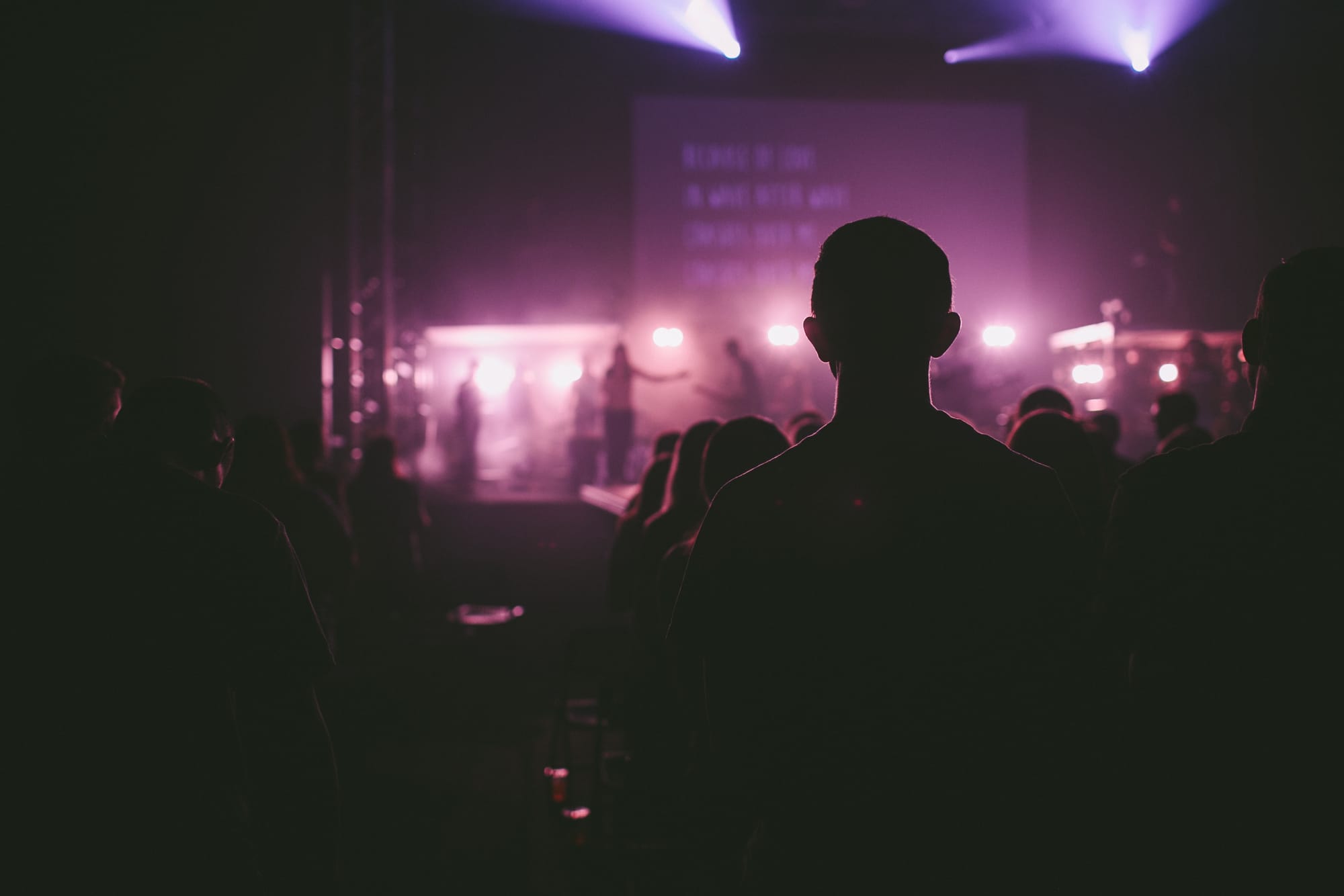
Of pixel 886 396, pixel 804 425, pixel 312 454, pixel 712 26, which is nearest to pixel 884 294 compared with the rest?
pixel 886 396

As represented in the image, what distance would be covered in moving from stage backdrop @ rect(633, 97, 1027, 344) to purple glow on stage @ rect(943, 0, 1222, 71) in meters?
1.21

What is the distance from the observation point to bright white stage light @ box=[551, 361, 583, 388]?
1420 cm

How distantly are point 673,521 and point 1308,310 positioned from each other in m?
2.12

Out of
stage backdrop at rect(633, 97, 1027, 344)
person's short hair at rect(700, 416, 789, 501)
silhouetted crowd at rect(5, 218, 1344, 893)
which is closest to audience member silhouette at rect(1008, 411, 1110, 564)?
person's short hair at rect(700, 416, 789, 501)

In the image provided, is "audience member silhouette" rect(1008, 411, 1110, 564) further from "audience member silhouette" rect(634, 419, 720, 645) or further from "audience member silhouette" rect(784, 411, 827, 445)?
"audience member silhouette" rect(784, 411, 827, 445)

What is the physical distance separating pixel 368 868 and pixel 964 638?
141 inches

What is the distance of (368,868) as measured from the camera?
388cm

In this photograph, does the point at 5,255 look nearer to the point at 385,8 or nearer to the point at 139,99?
the point at 139,99

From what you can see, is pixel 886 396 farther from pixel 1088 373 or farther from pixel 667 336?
pixel 1088 373

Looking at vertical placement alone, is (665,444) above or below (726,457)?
above

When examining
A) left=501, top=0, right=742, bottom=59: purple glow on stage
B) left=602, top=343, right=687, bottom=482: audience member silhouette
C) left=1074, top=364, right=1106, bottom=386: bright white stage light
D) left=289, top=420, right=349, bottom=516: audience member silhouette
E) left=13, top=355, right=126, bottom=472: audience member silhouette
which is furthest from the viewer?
left=1074, top=364, right=1106, bottom=386: bright white stage light

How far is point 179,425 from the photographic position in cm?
166

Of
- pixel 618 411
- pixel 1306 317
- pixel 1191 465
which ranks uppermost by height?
pixel 618 411

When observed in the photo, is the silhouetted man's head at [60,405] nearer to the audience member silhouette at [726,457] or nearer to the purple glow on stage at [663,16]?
the audience member silhouette at [726,457]
